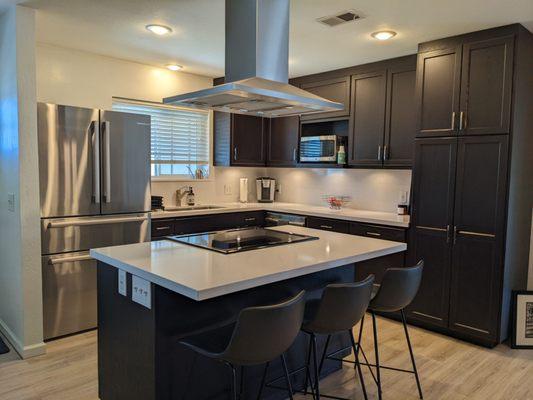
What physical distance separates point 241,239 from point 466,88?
2193 millimetres

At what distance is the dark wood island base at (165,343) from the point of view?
199cm

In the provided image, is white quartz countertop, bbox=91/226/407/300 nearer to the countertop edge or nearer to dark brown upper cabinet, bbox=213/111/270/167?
the countertop edge

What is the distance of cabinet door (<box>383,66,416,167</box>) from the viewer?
3963mm

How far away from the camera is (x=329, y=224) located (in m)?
4.30

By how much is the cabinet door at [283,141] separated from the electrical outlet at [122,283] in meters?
3.13

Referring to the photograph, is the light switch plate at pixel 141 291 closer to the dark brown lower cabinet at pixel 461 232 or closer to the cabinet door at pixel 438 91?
the dark brown lower cabinet at pixel 461 232

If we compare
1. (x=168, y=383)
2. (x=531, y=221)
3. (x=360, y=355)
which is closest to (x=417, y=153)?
(x=531, y=221)

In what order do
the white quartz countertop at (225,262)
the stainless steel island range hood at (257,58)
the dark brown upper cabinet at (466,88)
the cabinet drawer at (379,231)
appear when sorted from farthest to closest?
the cabinet drawer at (379,231) → the dark brown upper cabinet at (466,88) → the stainless steel island range hood at (257,58) → the white quartz countertop at (225,262)

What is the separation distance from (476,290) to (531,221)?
0.88 meters

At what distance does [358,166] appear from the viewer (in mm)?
4441

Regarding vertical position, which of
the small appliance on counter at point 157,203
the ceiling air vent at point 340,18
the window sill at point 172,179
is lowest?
the small appliance on counter at point 157,203

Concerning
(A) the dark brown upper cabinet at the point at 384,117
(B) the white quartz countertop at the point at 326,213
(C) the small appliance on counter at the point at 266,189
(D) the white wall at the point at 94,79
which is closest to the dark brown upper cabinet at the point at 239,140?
(C) the small appliance on counter at the point at 266,189

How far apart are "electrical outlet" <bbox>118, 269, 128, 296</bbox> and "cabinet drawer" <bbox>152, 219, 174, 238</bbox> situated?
184 centimetres

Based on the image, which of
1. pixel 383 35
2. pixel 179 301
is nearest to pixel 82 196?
pixel 179 301
